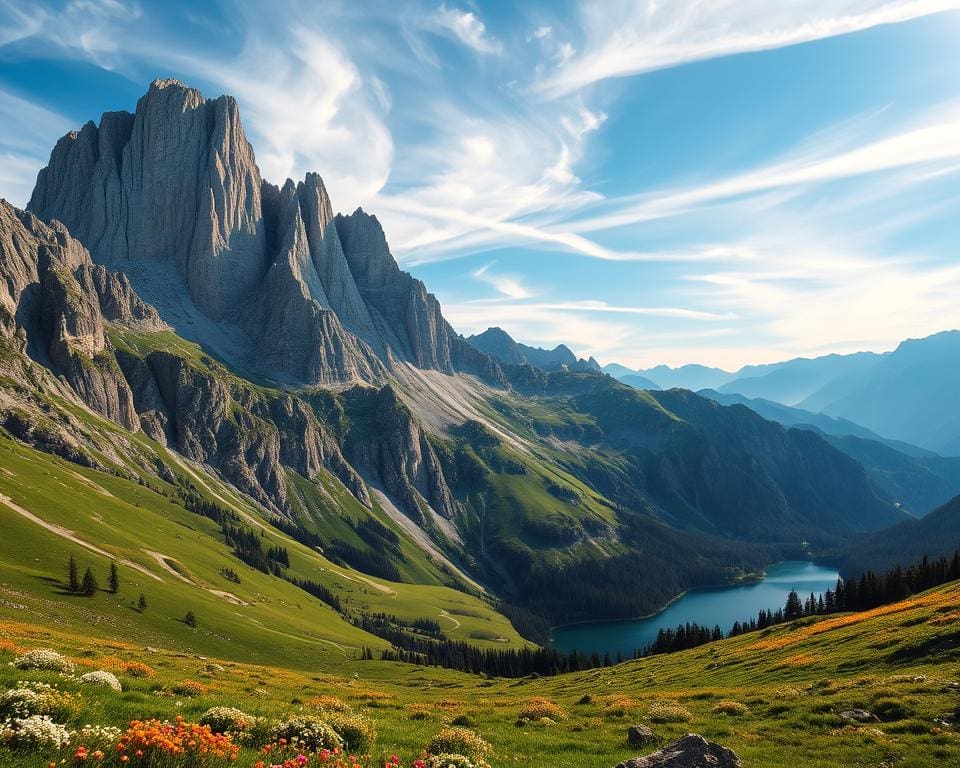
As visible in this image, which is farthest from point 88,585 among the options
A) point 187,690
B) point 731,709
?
point 731,709

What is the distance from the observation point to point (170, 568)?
445ft

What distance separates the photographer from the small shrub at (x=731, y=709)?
28531 mm

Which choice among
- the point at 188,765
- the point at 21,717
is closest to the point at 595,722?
the point at 188,765

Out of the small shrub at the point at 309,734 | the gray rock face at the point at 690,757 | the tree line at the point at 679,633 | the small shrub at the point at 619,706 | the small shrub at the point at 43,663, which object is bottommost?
the tree line at the point at 679,633

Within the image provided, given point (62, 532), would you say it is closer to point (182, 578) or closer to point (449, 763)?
point (182, 578)

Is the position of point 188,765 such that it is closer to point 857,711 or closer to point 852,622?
point 857,711

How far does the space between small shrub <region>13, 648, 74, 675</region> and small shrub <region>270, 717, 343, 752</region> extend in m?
9.63

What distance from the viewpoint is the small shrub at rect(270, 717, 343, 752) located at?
15.2 metres

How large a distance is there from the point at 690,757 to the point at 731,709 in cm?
1681

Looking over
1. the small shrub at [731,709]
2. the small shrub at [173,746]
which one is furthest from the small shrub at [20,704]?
the small shrub at [731,709]

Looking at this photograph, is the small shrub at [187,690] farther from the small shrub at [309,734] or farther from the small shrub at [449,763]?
the small shrub at [449,763]

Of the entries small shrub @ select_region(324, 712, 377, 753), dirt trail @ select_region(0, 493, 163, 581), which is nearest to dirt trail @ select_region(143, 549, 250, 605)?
dirt trail @ select_region(0, 493, 163, 581)

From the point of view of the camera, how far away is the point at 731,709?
95.5ft

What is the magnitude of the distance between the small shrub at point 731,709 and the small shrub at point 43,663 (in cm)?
3029
